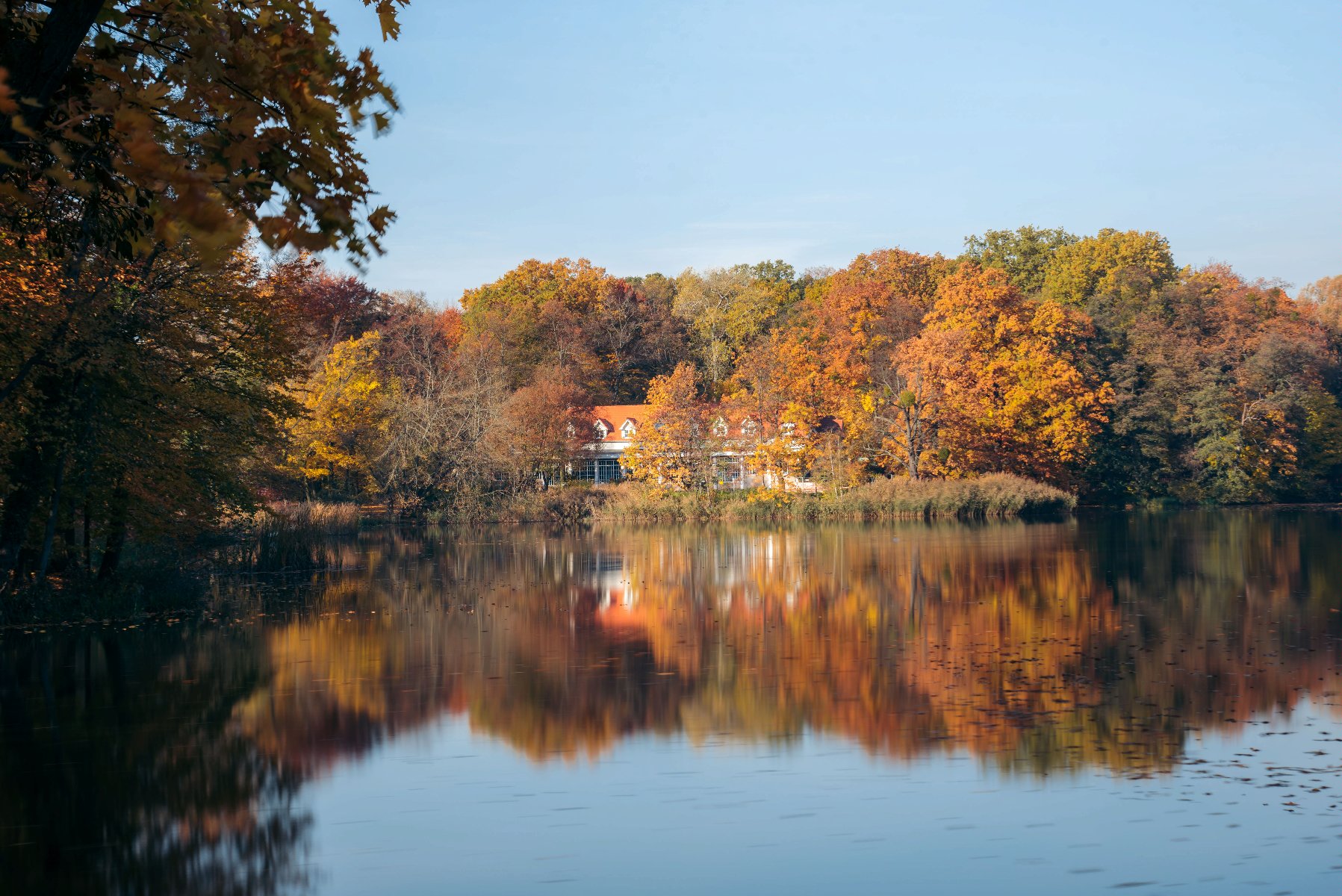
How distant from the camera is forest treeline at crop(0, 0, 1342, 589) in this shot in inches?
210

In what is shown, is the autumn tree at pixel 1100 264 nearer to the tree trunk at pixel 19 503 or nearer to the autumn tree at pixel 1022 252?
the autumn tree at pixel 1022 252

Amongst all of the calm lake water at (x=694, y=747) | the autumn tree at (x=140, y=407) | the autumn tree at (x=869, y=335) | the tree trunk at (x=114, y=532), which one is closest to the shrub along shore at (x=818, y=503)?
the autumn tree at (x=869, y=335)

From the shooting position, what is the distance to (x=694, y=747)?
1061cm

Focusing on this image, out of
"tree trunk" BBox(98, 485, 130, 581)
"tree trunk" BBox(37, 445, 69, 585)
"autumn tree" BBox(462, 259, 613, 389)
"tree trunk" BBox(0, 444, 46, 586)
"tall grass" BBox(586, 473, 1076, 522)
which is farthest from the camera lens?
"autumn tree" BBox(462, 259, 613, 389)

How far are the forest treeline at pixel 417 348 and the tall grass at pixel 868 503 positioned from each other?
2.38 meters

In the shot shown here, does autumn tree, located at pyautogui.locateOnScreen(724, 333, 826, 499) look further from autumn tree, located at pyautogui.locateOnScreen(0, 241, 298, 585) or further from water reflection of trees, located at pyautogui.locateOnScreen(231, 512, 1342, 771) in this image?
autumn tree, located at pyautogui.locateOnScreen(0, 241, 298, 585)

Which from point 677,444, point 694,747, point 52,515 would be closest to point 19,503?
point 52,515

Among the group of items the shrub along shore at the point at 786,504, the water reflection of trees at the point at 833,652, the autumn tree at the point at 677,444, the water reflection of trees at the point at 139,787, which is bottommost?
the water reflection of trees at the point at 139,787

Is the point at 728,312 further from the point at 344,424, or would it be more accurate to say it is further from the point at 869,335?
the point at 344,424

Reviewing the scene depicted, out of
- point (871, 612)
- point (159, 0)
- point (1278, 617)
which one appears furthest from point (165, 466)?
point (1278, 617)

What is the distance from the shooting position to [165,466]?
64.8 feet

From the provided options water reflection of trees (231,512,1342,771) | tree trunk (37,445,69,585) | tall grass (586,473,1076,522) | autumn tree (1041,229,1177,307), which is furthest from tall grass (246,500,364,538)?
autumn tree (1041,229,1177,307)

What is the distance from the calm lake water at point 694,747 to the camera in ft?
24.9

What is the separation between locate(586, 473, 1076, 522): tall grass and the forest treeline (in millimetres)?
2375
